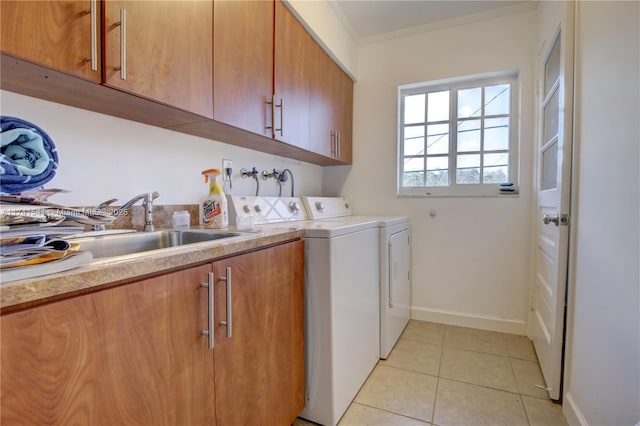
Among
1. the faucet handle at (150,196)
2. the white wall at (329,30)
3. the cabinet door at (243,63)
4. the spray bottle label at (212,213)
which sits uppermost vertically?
the white wall at (329,30)

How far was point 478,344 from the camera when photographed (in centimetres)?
213

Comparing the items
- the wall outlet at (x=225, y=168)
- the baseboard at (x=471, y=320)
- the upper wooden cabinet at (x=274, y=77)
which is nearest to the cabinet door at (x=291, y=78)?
the upper wooden cabinet at (x=274, y=77)

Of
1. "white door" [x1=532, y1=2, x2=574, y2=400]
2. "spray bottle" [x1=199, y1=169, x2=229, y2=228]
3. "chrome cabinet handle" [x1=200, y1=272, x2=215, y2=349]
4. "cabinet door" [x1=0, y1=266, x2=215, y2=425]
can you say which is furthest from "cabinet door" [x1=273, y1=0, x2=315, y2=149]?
"white door" [x1=532, y1=2, x2=574, y2=400]

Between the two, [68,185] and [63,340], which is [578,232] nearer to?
[63,340]

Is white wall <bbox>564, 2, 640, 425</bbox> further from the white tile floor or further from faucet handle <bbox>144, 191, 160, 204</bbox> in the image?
faucet handle <bbox>144, 191, 160, 204</bbox>

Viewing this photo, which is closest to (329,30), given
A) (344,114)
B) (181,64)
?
(344,114)

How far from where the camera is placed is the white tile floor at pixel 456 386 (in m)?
1.41

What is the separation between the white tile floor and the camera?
1.41 meters

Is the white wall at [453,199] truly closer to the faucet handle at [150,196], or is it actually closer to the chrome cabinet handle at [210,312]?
the faucet handle at [150,196]

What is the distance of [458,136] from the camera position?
2518 mm

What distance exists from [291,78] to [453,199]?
1.60 meters

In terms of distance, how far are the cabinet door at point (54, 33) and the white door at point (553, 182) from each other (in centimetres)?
189

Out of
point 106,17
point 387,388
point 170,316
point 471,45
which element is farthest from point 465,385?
point 471,45

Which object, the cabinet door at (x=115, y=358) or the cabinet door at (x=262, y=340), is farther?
the cabinet door at (x=262, y=340)
